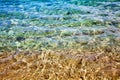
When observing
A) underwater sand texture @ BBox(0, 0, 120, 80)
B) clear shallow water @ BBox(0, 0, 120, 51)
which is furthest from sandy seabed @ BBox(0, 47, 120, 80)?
clear shallow water @ BBox(0, 0, 120, 51)

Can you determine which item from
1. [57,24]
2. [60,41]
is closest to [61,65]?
[60,41]

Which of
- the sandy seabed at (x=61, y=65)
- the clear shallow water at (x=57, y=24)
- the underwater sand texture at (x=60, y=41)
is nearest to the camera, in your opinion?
the sandy seabed at (x=61, y=65)

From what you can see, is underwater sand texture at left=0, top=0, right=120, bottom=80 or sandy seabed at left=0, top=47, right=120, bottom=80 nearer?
sandy seabed at left=0, top=47, right=120, bottom=80

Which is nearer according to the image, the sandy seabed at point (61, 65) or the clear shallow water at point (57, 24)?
the sandy seabed at point (61, 65)

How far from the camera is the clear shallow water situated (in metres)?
5.11

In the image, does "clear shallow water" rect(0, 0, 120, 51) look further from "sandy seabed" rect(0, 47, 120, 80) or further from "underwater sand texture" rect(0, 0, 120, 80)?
"sandy seabed" rect(0, 47, 120, 80)

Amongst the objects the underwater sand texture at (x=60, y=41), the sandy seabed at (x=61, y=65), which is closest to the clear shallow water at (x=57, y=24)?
the underwater sand texture at (x=60, y=41)

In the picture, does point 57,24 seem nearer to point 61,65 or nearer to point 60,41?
point 60,41

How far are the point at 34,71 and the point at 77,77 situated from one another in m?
0.76

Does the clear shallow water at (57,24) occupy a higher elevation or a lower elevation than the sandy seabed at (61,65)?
higher

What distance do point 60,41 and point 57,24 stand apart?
118 cm

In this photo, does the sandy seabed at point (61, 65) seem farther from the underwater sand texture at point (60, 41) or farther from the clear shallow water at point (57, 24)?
the clear shallow water at point (57, 24)

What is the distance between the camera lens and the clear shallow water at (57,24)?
511 centimetres

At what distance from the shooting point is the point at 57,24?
20.5 ft
